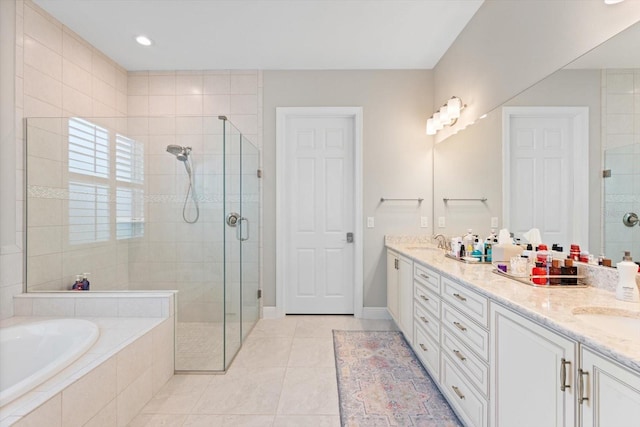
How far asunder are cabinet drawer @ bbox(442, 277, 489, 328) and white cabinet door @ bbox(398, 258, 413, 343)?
0.65 metres

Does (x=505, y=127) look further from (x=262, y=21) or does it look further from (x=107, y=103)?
(x=107, y=103)

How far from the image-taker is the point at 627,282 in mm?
1159

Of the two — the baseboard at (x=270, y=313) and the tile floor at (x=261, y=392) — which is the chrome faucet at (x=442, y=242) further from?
the baseboard at (x=270, y=313)

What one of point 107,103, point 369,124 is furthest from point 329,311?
point 107,103

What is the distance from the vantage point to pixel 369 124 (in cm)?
A: 330

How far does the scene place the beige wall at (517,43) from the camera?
1.37 metres

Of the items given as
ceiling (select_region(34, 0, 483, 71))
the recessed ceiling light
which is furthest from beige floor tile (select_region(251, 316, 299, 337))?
the recessed ceiling light

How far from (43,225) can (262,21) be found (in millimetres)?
2337

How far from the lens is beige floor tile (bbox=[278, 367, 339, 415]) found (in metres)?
1.79

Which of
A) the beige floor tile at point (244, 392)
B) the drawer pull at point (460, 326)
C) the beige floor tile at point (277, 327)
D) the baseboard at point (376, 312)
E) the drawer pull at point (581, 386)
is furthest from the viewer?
the baseboard at point (376, 312)

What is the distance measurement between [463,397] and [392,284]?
1472mm

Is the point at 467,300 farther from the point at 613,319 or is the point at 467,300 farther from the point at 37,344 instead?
the point at 37,344

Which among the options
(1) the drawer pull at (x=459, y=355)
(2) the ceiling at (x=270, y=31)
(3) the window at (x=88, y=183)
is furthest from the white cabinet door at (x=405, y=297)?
(3) the window at (x=88, y=183)

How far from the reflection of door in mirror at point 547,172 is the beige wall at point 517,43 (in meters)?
0.25
